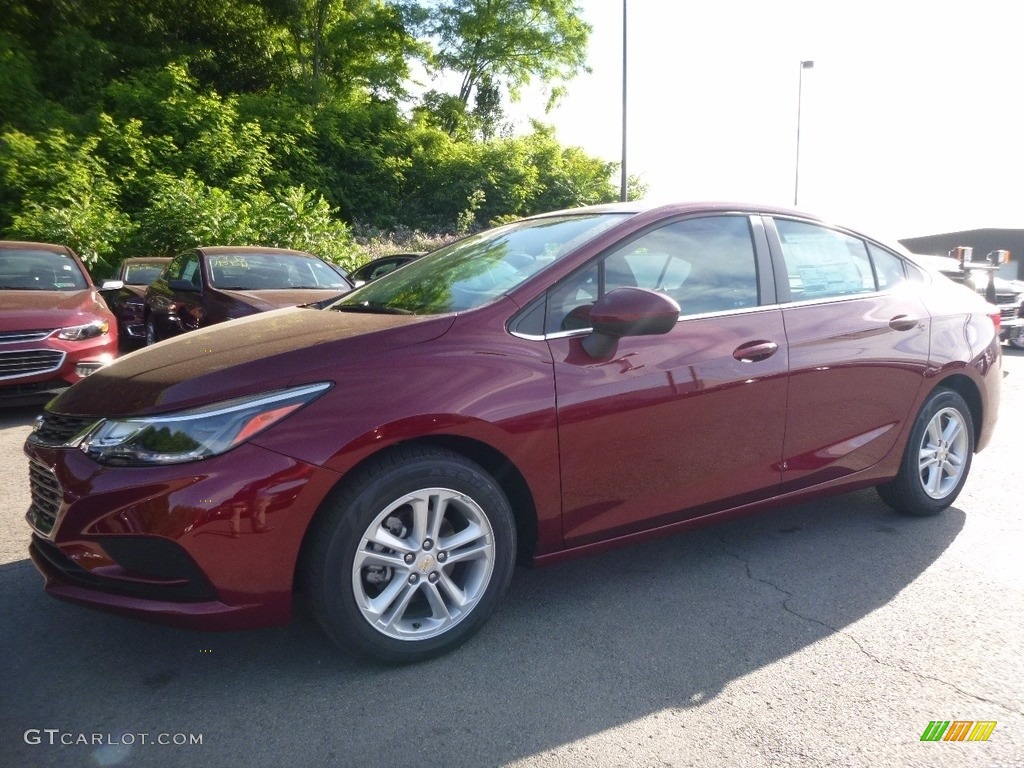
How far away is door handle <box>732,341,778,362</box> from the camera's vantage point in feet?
11.4

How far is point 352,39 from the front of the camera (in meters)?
31.0

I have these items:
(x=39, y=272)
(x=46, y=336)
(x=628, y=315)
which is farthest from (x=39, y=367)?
(x=628, y=315)

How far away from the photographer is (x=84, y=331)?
283 inches

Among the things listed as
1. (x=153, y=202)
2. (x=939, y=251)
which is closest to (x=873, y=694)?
(x=153, y=202)

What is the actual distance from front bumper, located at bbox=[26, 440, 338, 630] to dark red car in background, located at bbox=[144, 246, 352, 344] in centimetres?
490

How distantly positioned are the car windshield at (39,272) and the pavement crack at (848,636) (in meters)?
6.94

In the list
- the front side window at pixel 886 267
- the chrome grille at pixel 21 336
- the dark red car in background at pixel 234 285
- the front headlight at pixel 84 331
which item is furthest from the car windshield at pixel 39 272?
the front side window at pixel 886 267

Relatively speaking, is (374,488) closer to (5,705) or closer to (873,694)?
(5,705)

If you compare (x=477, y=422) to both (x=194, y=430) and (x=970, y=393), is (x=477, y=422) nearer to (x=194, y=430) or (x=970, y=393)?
(x=194, y=430)

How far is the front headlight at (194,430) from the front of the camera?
256cm

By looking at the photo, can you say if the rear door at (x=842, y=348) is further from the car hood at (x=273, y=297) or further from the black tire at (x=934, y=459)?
the car hood at (x=273, y=297)

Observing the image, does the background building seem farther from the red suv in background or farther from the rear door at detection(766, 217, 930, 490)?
the red suv in background

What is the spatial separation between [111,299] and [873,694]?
12.6 metres

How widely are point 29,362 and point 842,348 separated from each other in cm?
623
